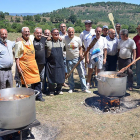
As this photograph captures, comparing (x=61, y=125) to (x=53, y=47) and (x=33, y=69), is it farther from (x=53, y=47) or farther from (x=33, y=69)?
(x=53, y=47)

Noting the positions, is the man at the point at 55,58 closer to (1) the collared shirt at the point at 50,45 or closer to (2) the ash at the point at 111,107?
(1) the collared shirt at the point at 50,45

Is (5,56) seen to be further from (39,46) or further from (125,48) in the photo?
(125,48)

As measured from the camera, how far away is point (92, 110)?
4.57 meters

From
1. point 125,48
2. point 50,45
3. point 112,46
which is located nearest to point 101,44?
point 112,46

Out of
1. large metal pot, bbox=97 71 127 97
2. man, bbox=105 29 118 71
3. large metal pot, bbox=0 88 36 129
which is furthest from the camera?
man, bbox=105 29 118 71

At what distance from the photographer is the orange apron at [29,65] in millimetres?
4348

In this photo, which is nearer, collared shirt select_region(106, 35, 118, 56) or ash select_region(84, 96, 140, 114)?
ash select_region(84, 96, 140, 114)

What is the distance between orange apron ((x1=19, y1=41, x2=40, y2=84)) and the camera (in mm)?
4348

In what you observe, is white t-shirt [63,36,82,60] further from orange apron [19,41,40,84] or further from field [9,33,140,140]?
field [9,33,140,140]

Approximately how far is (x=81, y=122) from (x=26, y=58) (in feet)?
6.17

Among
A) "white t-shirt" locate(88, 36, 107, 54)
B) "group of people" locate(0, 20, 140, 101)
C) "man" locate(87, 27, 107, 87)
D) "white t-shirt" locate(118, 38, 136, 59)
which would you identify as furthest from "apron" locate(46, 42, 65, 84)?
"white t-shirt" locate(118, 38, 136, 59)

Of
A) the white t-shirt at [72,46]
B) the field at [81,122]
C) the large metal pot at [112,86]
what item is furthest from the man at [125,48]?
the field at [81,122]

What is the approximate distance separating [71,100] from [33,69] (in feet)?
4.59

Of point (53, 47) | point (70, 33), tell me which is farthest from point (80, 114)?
point (70, 33)
